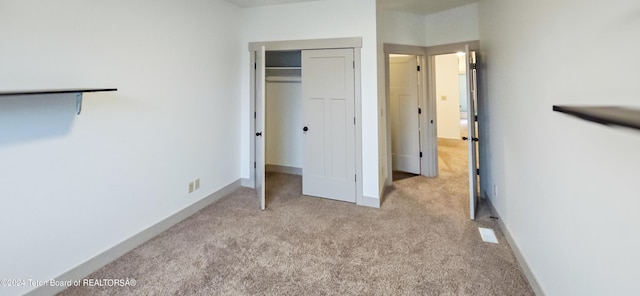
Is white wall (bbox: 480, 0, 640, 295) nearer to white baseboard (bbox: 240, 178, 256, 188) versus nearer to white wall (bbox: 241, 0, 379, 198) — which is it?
white wall (bbox: 241, 0, 379, 198)

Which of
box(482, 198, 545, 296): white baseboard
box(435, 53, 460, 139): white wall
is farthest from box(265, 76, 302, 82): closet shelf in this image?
box(435, 53, 460, 139): white wall

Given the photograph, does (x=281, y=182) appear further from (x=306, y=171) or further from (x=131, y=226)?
(x=131, y=226)

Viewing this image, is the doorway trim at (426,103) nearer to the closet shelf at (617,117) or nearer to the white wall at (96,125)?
the white wall at (96,125)

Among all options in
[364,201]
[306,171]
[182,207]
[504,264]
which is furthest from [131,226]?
[504,264]

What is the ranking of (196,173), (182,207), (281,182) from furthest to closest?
(281,182) → (196,173) → (182,207)

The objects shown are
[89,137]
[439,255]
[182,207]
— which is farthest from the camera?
[182,207]

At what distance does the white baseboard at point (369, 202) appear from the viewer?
3.71 meters

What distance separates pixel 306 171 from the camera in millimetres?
4145

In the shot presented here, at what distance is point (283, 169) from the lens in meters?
5.45

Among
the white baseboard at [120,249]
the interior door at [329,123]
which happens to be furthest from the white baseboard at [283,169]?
the white baseboard at [120,249]

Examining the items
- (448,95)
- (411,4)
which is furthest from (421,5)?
(448,95)

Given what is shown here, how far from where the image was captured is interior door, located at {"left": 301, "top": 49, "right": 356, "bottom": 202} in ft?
12.4

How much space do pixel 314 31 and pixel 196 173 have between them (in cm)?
235

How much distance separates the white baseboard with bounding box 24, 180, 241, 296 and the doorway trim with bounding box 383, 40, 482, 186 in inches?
109
